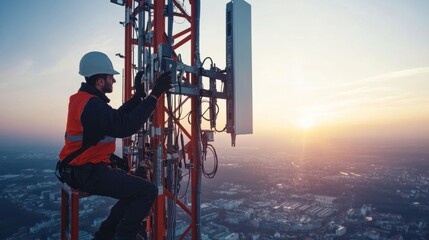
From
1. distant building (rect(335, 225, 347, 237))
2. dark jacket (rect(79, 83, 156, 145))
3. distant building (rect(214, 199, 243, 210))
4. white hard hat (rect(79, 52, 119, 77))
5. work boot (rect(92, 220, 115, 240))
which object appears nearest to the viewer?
dark jacket (rect(79, 83, 156, 145))

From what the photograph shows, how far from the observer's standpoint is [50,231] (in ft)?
64.3

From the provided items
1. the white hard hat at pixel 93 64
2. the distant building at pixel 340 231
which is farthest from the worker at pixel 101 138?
the distant building at pixel 340 231

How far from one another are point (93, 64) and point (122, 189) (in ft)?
4.79

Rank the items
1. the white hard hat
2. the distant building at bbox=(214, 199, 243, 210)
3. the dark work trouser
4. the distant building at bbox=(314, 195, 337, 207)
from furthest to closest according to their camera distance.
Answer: the distant building at bbox=(314, 195, 337, 207), the distant building at bbox=(214, 199, 243, 210), the white hard hat, the dark work trouser

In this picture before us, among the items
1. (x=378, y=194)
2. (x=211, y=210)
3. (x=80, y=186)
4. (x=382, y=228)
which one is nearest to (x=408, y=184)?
(x=378, y=194)

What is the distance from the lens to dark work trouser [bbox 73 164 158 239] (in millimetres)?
2738

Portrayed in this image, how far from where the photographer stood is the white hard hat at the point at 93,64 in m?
2.97

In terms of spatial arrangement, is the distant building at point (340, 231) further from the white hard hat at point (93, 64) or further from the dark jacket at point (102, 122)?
the white hard hat at point (93, 64)

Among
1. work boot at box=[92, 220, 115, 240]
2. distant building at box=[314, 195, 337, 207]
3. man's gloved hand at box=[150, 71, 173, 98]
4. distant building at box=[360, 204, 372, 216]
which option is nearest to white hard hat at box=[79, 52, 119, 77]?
man's gloved hand at box=[150, 71, 173, 98]

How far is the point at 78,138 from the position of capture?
267 cm

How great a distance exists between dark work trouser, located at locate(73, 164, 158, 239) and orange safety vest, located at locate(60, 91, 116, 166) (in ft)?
0.28

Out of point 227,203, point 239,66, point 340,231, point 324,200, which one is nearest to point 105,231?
point 239,66

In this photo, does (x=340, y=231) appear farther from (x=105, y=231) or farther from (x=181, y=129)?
(x=105, y=231)

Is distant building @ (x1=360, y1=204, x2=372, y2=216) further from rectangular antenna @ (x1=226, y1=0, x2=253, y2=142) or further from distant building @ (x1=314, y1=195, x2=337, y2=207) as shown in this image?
rectangular antenna @ (x1=226, y1=0, x2=253, y2=142)
